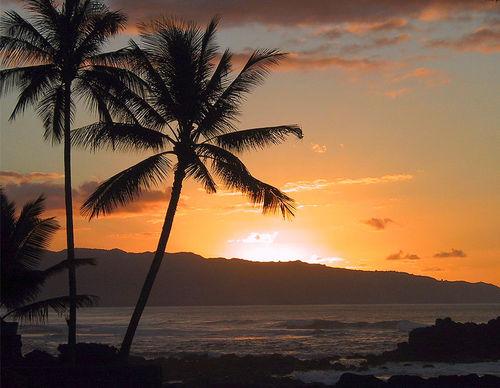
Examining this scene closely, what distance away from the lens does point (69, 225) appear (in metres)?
21.0

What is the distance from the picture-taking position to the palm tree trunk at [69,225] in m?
20.6

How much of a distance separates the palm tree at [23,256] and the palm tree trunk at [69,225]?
0.84 metres

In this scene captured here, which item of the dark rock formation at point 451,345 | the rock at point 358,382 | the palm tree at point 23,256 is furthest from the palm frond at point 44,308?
the dark rock formation at point 451,345

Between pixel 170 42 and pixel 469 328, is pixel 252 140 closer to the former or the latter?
pixel 170 42

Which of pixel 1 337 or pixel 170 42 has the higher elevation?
pixel 170 42

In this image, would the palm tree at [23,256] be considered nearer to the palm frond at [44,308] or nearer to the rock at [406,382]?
the palm frond at [44,308]

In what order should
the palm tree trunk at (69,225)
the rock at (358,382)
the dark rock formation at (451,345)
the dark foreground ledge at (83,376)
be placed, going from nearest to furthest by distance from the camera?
the dark foreground ledge at (83,376), the palm tree trunk at (69,225), the rock at (358,382), the dark rock formation at (451,345)

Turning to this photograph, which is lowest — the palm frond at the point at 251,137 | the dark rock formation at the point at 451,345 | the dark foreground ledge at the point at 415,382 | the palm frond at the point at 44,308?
the dark foreground ledge at the point at 415,382

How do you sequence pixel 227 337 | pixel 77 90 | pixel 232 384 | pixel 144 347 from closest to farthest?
pixel 77 90, pixel 232 384, pixel 144 347, pixel 227 337

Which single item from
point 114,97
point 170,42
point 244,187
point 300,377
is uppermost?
point 170,42

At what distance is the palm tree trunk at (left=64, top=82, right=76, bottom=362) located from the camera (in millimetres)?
20578

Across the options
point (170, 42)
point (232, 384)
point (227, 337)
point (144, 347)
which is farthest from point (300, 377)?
point (227, 337)

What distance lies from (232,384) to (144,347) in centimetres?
3232

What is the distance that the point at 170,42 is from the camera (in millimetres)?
21891
